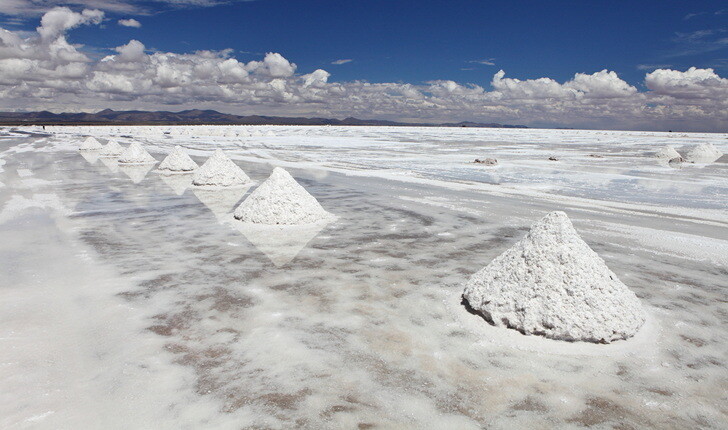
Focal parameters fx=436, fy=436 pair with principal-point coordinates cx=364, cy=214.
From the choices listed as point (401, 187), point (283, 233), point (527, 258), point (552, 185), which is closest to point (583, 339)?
point (527, 258)

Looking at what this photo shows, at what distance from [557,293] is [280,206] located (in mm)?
5529

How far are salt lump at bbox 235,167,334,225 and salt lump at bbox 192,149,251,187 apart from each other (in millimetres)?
4741

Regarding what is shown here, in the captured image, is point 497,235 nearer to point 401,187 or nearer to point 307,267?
point 307,267

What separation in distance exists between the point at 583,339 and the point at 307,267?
3.46 metres

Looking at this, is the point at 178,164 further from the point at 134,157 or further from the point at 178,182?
the point at 134,157

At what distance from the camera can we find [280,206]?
27.5 feet

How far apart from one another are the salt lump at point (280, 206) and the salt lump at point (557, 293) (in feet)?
15.1

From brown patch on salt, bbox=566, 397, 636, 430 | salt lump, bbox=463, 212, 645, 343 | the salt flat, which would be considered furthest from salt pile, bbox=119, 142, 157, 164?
brown patch on salt, bbox=566, 397, 636, 430

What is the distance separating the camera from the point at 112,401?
122 inches

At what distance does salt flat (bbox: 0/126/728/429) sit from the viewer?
121 inches

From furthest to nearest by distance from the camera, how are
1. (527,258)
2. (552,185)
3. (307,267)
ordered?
1. (552,185)
2. (307,267)
3. (527,258)

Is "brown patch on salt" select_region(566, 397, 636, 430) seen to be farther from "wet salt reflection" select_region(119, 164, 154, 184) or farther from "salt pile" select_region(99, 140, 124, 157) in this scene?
"salt pile" select_region(99, 140, 124, 157)

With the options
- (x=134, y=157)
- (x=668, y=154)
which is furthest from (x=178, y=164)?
(x=668, y=154)

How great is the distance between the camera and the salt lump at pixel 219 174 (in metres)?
13.1
